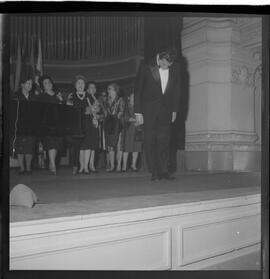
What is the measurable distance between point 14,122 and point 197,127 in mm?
1255

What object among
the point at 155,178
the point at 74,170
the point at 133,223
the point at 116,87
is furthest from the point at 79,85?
the point at 133,223

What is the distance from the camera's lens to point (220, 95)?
96.7 inches

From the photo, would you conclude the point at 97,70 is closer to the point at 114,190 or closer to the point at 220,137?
the point at 114,190

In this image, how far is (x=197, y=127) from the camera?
8.29 ft

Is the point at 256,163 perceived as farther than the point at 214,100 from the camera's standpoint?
No

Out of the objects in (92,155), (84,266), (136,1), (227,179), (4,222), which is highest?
(136,1)

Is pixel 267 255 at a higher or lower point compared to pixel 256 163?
lower

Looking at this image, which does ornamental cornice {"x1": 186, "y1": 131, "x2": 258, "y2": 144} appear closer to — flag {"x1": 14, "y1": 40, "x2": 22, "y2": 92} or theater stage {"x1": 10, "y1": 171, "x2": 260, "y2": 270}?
theater stage {"x1": 10, "y1": 171, "x2": 260, "y2": 270}

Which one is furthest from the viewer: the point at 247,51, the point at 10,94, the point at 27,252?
the point at 247,51

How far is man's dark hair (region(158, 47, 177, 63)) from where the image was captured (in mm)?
2385

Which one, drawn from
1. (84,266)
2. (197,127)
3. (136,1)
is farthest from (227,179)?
(136,1)

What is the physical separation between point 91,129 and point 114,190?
0.43 m

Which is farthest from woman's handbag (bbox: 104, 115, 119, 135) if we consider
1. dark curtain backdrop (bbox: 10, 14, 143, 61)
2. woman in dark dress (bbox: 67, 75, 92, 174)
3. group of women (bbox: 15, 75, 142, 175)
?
dark curtain backdrop (bbox: 10, 14, 143, 61)

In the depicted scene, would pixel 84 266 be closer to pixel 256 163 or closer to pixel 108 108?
pixel 108 108
